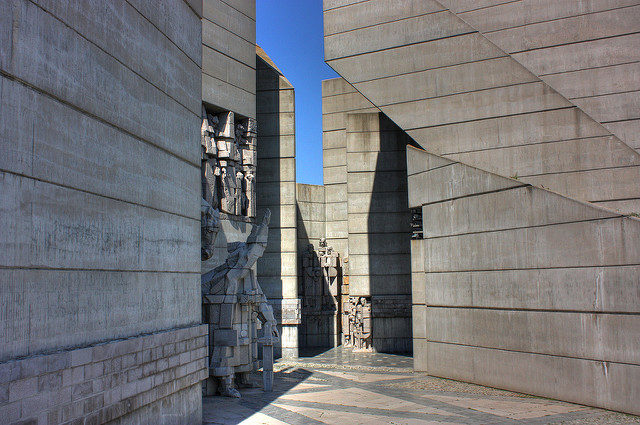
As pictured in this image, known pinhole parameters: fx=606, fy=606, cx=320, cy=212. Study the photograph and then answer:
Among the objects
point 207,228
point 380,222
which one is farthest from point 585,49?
point 207,228

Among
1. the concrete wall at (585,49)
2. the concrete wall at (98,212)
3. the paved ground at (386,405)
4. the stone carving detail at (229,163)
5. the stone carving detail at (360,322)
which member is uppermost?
the concrete wall at (585,49)

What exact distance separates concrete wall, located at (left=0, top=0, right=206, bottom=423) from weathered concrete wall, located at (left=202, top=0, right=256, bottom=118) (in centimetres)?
730

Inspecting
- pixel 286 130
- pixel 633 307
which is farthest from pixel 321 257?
pixel 633 307

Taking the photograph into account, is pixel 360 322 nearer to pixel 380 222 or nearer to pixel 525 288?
pixel 380 222

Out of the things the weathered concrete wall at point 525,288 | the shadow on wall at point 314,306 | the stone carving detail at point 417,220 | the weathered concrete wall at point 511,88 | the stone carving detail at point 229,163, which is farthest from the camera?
the shadow on wall at point 314,306

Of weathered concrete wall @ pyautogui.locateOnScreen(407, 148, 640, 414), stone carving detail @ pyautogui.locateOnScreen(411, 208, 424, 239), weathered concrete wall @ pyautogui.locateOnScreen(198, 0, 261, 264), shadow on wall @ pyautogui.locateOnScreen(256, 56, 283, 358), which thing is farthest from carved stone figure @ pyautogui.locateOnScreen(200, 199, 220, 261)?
shadow on wall @ pyautogui.locateOnScreen(256, 56, 283, 358)

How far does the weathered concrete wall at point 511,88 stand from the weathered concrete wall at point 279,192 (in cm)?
450

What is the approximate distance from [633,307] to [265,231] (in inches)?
287

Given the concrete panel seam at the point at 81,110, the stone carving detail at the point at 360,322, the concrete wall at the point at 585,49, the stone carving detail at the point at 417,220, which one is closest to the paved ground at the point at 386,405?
the stone carving detail at the point at 417,220

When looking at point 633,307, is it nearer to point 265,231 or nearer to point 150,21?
point 265,231

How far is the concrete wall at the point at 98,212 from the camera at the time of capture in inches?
213

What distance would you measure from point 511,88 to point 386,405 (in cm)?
824

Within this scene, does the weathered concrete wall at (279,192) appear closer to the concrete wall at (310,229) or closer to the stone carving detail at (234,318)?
the concrete wall at (310,229)

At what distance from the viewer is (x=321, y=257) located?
77.0 ft
